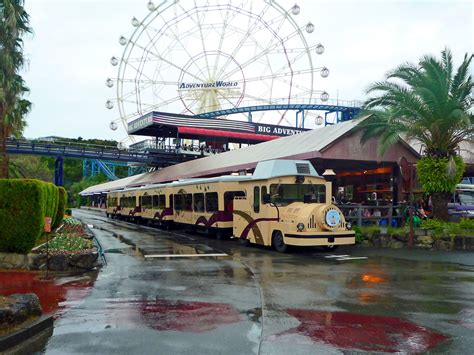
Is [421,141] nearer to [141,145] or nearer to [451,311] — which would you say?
[451,311]

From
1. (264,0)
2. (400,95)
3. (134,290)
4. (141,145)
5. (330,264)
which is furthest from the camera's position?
(141,145)

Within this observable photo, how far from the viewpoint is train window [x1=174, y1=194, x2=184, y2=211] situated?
25.4 meters

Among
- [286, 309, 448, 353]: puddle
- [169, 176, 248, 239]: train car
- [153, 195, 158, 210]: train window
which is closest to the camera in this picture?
[286, 309, 448, 353]: puddle

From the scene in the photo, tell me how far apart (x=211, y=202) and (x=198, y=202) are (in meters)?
1.70

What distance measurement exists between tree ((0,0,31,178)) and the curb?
18.3 meters

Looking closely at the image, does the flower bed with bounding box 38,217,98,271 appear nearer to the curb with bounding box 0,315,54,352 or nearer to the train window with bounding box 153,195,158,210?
the curb with bounding box 0,315,54,352

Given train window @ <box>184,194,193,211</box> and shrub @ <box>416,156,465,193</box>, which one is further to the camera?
train window @ <box>184,194,193,211</box>

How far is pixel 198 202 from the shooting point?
22844mm

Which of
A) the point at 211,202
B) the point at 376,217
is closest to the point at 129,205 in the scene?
the point at 211,202

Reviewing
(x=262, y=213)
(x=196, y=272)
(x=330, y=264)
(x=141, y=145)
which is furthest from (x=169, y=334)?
(x=141, y=145)

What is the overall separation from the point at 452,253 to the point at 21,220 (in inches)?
491

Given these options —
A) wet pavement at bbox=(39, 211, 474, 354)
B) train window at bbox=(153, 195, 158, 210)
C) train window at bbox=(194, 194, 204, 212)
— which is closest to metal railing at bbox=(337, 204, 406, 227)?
wet pavement at bbox=(39, 211, 474, 354)

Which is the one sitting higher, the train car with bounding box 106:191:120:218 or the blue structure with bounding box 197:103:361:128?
the blue structure with bounding box 197:103:361:128

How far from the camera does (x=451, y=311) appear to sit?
762cm
